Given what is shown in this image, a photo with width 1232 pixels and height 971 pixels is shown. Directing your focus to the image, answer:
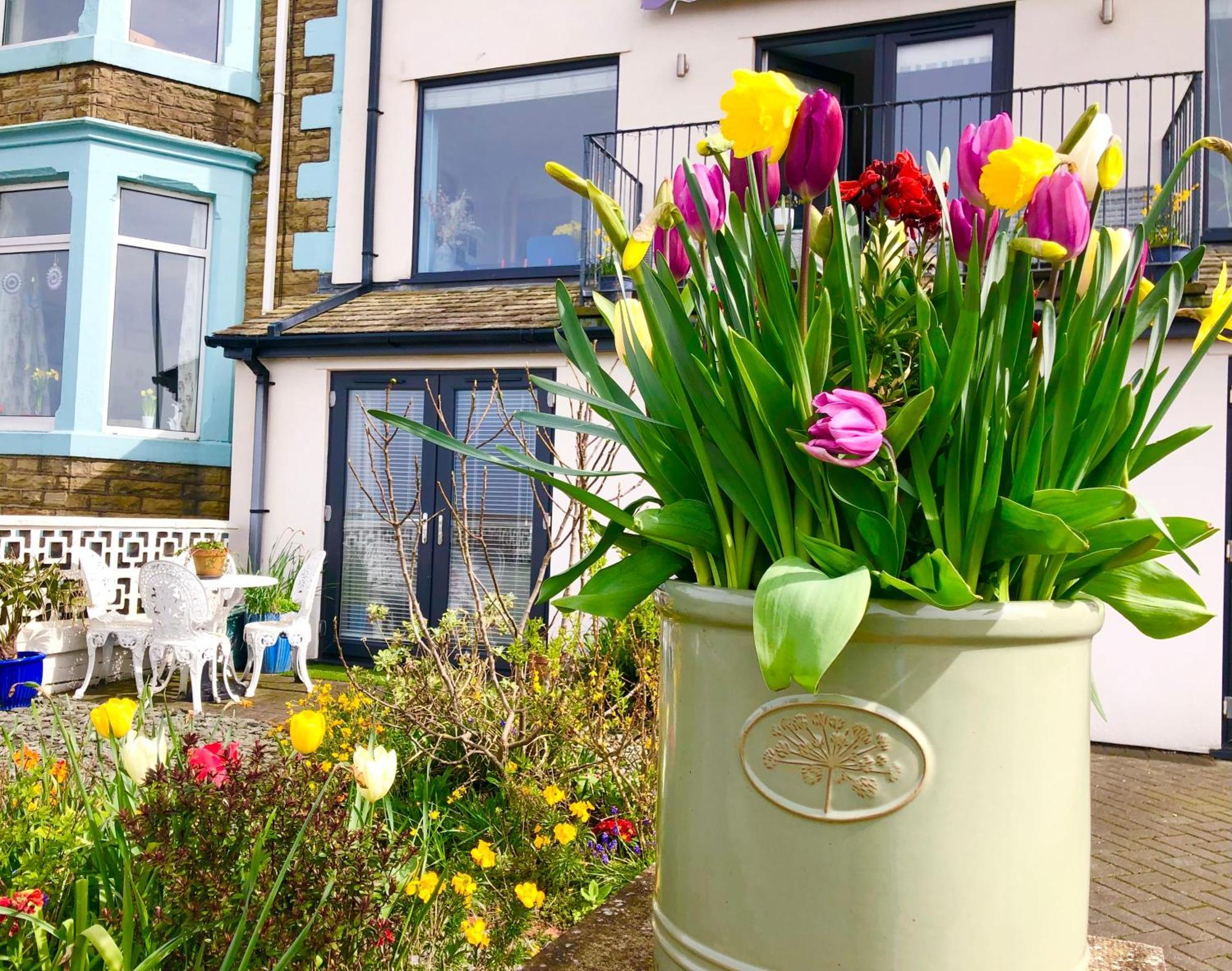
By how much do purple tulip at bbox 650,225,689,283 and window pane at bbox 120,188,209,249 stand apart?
898cm

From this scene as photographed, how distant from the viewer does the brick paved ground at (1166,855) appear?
10.6ft

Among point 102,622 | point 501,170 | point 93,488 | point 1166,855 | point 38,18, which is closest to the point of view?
point 1166,855

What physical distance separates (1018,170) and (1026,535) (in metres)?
0.27

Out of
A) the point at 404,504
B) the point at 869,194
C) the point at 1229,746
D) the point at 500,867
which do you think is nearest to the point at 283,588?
the point at 404,504

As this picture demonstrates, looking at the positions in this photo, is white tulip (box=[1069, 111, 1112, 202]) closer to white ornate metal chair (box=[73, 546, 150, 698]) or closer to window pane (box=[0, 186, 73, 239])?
white ornate metal chair (box=[73, 546, 150, 698])

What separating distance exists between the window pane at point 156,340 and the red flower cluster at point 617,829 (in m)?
6.93

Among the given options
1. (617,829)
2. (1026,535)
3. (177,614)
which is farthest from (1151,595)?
(177,614)

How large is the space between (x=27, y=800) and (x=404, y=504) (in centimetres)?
589

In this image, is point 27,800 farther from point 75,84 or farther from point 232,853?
point 75,84

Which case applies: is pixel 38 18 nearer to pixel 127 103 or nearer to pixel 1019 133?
pixel 127 103

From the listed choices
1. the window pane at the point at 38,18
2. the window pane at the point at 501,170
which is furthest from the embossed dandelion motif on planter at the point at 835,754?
the window pane at the point at 38,18

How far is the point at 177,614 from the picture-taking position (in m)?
6.48

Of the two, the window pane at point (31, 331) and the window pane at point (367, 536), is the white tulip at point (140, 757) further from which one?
the window pane at point (31, 331)

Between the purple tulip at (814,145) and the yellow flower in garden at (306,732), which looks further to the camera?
the yellow flower in garden at (306,732)
